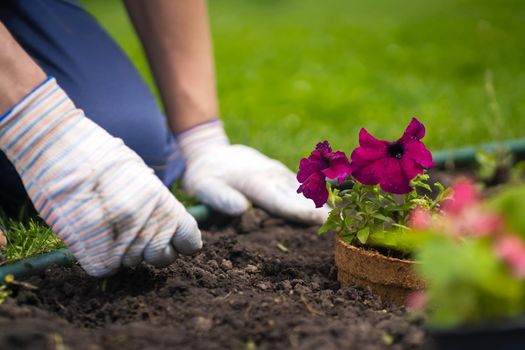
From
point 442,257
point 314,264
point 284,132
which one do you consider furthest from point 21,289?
point 284,132

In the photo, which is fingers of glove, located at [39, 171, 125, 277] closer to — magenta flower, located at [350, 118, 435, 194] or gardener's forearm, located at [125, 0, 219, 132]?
magenta flower, located at [350, 118, 435, 194]

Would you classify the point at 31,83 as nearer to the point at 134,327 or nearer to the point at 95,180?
the point at 95,180

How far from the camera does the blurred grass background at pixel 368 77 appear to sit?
→ 3.62 m

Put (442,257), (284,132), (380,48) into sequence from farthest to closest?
(380,48)
(284,132)
(442,257)

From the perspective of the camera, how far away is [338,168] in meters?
1.75

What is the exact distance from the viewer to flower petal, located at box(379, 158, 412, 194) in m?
1.70

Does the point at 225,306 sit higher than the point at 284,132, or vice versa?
the point at 284,132

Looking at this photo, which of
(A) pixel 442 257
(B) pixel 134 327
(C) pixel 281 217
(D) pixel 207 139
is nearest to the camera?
(A) pixel 442 257

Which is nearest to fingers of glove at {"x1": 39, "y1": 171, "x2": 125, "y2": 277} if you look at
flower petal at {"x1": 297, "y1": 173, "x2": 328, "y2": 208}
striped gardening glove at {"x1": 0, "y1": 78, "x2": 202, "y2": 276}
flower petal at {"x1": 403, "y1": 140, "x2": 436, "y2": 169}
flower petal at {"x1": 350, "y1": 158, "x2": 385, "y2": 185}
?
striped gardening glove at {"x1": 0, "y1": 78, "x2": 202, "y2": 276}

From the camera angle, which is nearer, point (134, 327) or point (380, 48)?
point (134, 327)

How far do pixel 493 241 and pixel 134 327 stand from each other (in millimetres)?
728

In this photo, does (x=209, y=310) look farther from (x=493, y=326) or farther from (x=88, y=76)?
(x=88, y=76)

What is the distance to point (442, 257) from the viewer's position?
3.58ft

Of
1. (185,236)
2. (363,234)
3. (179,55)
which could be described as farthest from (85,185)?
(179,55)
